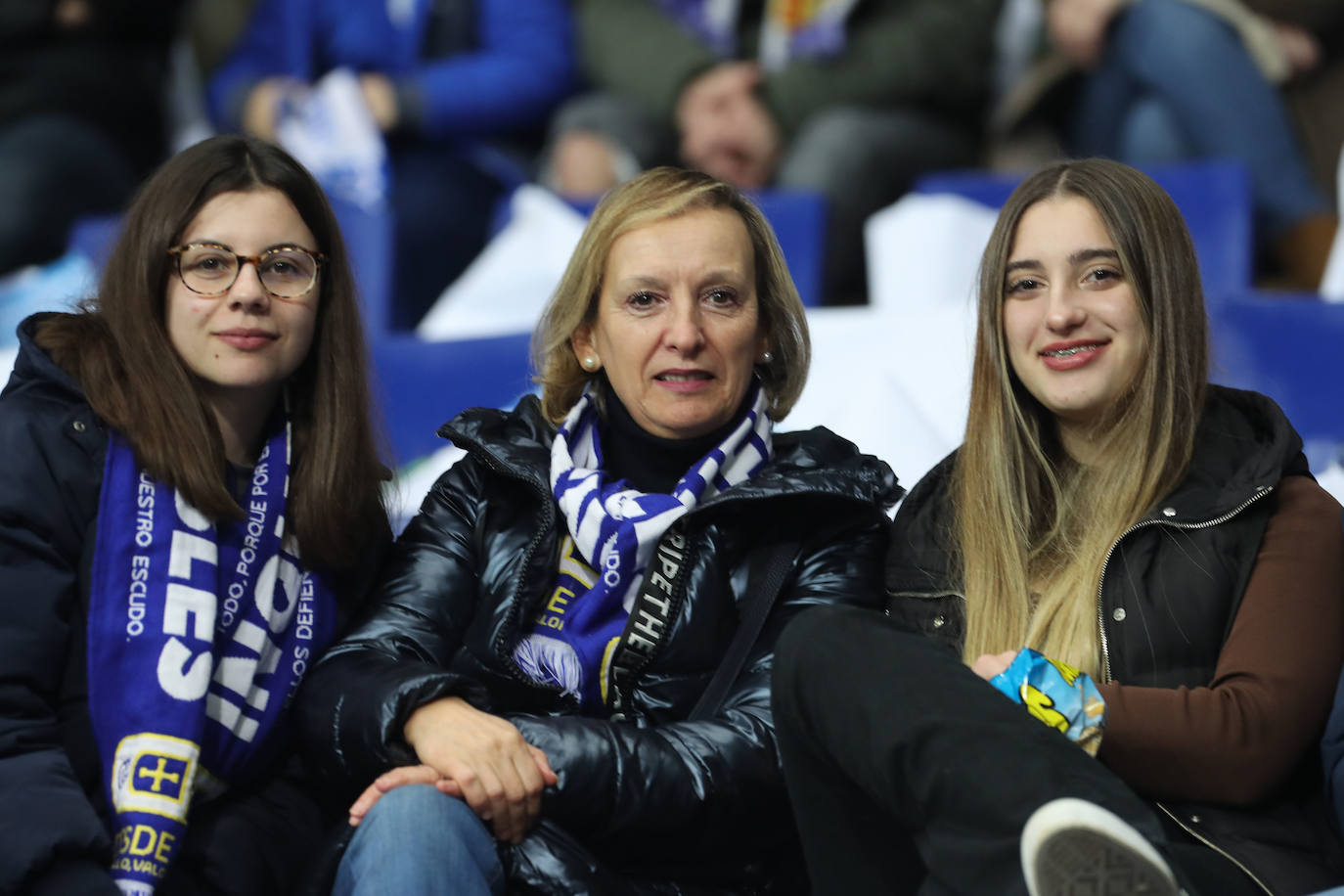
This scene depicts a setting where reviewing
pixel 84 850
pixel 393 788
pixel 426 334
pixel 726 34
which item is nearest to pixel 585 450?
pixel 393 788

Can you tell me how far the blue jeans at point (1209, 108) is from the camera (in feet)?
11.7

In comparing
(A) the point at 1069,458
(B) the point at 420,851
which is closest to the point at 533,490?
(B) the point at 420,851

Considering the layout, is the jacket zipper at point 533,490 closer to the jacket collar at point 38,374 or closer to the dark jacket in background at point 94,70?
the jacket collar at point 38,374

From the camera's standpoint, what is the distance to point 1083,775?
4.51 ft

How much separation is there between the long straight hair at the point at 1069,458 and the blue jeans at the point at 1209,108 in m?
1.80

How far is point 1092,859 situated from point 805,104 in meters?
3.02

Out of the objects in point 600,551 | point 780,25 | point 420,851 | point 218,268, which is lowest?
point 420,851

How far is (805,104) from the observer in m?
4.03

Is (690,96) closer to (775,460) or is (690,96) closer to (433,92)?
(433,92)

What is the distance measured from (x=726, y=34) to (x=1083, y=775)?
3179 mm

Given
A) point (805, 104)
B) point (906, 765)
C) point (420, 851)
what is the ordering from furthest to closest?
point (805, 104) → point (420, 851) → point (906, 765)

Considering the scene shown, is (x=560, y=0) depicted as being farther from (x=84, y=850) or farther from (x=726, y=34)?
(x=84, y=850)

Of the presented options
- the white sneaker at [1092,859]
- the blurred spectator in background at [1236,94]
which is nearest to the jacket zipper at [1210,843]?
the white sneaker at [1092,859]

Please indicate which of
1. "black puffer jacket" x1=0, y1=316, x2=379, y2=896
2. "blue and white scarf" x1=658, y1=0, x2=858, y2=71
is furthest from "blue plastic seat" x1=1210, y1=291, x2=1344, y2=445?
"black puffer jacket" x1=0, y1=316, x2=379, y2=896
